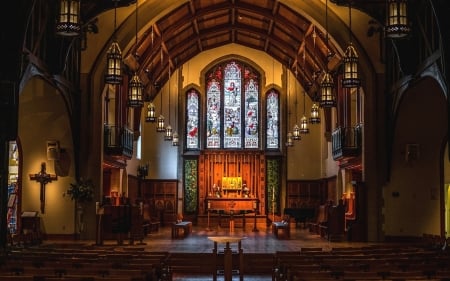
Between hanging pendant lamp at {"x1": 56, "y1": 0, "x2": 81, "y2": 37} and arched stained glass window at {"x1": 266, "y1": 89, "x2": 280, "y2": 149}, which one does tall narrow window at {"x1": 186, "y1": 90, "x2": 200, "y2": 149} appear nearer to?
arched stained glass window at {"x1": 266, "y1": 89, "x2": 280, "y2": 149}

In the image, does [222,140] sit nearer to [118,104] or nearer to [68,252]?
[118,104]

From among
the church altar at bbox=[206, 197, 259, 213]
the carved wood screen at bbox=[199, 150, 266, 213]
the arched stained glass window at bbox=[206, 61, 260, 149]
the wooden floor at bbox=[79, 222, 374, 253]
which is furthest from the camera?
the arched stained glass window at bbox=[206, 61, 260, 149]

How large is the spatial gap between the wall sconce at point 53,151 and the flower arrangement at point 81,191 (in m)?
1.02

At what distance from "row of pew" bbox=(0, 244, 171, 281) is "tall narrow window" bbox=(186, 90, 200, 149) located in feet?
72.5

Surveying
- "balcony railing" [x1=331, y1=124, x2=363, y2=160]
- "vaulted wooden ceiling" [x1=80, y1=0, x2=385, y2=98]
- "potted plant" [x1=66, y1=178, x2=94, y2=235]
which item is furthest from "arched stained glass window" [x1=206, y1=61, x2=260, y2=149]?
"potted plant" [x1=66, y1=178, x2=94, y2=235]

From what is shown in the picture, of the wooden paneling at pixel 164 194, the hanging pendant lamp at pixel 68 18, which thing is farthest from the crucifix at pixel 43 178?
the wooden paneling at pixel 164 194

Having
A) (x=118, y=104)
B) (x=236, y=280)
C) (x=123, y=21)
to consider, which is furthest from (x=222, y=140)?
(x=236, y=280)

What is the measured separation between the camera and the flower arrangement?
20859 mm

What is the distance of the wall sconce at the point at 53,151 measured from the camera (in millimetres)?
21344

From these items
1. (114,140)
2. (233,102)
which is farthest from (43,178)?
(233,102)

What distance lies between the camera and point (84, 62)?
73.2ft

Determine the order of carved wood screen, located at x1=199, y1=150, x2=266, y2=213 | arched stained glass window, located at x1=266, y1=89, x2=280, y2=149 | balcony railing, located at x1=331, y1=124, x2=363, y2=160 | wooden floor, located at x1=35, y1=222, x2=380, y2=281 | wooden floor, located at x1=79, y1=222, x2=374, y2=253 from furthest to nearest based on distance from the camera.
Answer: arched stained glass window, located at x1=266, y1=89, x2=280, y2=149
carved wood screen, located at x1=199, y1=150, x2=266, y2=213
balcony railing, located at x1=331, y1=124, x2=363, y2=160
wooden floor, located at x1=79, y1=222, x2=374, y2=253
wooden floor, located at x1=35, y1=222, x2=380, y2=281

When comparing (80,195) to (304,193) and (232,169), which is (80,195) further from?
(304,193)

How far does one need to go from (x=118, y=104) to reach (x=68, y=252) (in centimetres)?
1399
